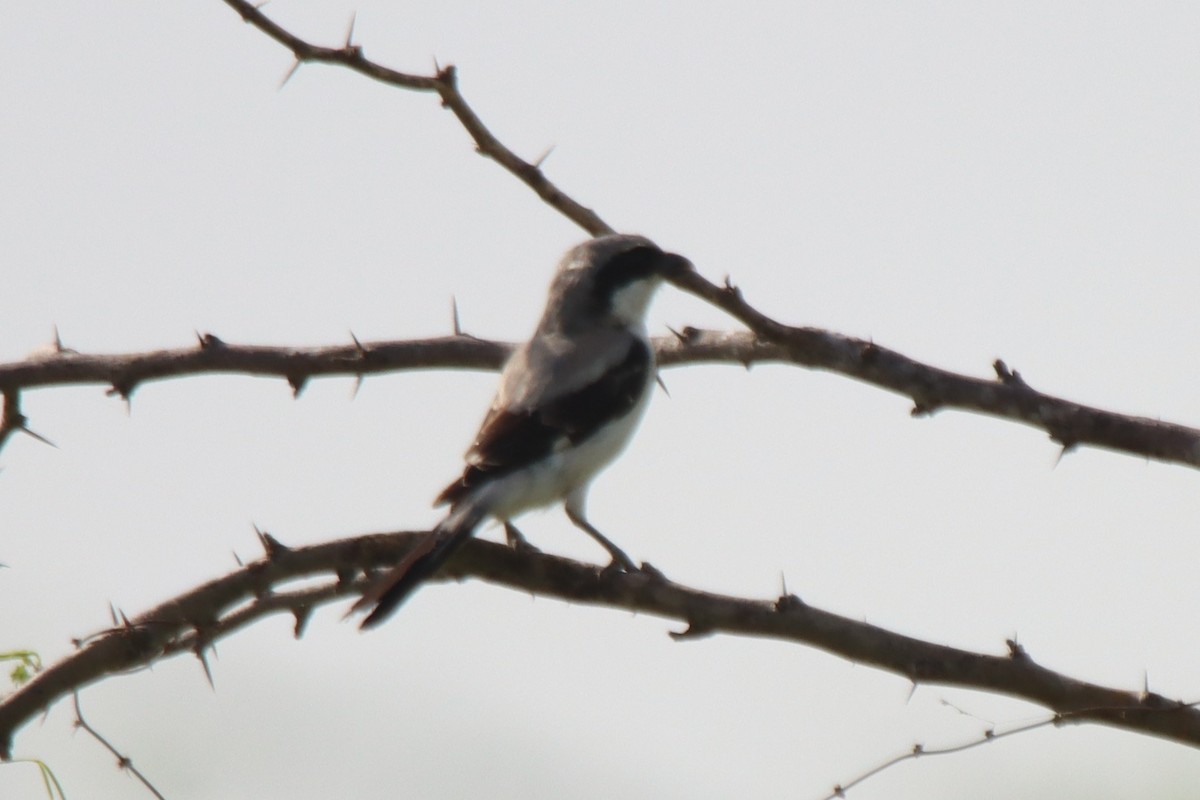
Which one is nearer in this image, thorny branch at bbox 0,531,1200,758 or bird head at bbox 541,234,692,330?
thorny branch at bbox 0,531,1200,758

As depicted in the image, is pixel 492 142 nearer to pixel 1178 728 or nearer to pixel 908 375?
pixel 908 375

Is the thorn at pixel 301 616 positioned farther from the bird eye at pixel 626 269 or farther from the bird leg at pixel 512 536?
the bird eye at pixel 626 269

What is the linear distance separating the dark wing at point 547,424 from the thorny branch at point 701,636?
1.38 metres

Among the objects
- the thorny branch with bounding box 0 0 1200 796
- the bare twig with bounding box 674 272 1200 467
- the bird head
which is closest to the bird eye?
the bird head

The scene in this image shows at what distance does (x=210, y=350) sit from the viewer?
5.27 metres

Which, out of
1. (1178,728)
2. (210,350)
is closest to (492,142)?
(210,350)

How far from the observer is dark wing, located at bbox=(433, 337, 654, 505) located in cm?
585

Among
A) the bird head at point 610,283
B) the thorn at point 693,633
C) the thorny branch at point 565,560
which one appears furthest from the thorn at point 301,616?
the bird head at point 610,283

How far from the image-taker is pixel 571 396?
629 centimetres

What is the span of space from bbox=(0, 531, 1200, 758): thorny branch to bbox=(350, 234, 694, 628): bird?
2.65ft

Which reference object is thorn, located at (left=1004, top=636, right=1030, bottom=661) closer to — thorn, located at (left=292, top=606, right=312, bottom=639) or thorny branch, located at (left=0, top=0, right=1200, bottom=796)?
thorny branch, located at (left=0, top=0, right=1200, bottom=796)

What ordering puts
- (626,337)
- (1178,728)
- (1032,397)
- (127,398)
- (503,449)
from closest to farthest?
(1178,728) < (1032,397) < (127,398) < (503,449) < (626,337)

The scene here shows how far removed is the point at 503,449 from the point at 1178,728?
2.69 m

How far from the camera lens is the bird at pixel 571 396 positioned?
5867 mm
